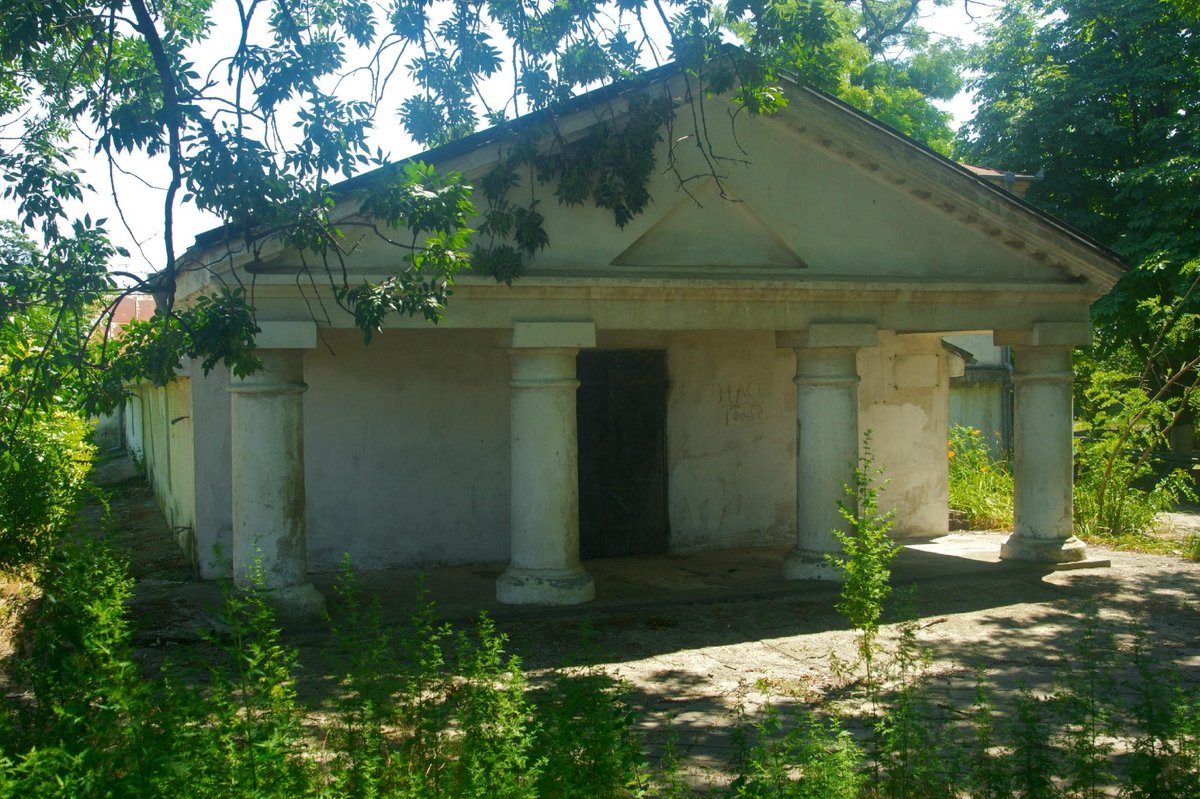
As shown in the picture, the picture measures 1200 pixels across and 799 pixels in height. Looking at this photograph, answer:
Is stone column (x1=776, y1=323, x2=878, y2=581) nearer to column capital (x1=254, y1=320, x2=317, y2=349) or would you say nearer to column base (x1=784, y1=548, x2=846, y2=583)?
column base (x1=784, y1=548, x2=846, y2=583)

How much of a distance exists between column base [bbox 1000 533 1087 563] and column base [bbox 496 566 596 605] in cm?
498

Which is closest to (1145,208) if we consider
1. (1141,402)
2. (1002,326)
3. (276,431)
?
(1141,402)

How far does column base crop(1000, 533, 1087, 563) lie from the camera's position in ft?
37.9

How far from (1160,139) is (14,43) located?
2068cm

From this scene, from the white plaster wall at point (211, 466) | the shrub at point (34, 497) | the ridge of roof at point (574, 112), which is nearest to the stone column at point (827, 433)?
the ridge of roof at point (574, 112)

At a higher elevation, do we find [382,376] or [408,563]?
[382,376]

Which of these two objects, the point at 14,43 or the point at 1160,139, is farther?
the point at 1160,139

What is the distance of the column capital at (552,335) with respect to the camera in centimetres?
930

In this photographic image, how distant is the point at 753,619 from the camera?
9.52m

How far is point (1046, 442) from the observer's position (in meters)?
11.5

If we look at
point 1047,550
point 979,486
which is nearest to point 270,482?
point 1047,550

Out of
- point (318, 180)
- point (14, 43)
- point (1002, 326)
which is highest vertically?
point (14, 43)

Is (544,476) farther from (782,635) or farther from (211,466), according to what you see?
(211,466)

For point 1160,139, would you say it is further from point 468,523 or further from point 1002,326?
point 468,523
